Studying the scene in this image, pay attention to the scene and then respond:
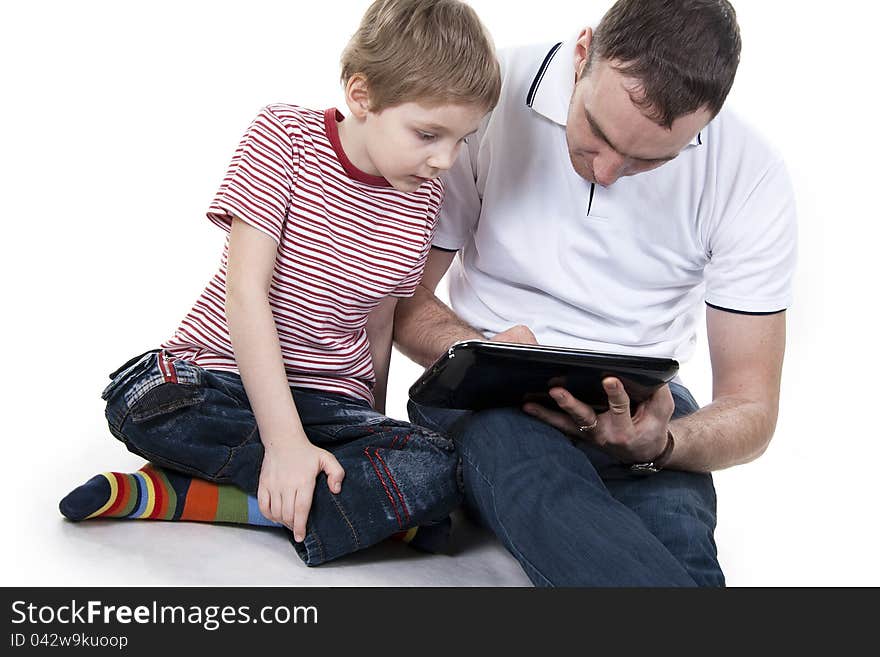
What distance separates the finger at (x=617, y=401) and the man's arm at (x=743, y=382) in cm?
26

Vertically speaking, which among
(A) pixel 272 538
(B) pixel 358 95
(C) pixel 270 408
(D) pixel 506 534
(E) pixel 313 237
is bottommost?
(A) pixel 272 538

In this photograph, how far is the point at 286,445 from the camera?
1635 millimetres

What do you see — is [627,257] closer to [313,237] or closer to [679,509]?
[679,509]

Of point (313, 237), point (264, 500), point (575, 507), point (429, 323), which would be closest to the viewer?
point (575, 507)

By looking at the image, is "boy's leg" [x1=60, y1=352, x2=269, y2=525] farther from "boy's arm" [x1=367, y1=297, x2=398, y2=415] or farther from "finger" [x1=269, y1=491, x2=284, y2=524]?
"boy's arm" [x1=367, y1=297, x2=398, y2=415]

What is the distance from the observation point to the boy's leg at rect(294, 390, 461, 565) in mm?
1640

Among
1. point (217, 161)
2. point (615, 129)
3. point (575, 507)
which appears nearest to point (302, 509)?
point (575, 507)

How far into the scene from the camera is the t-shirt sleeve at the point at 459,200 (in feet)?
6.56

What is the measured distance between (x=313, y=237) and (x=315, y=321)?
14 cm

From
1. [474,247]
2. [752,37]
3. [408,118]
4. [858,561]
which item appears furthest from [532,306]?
[752,37]

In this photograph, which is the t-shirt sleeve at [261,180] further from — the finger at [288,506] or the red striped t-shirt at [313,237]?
the finger at [288,506]

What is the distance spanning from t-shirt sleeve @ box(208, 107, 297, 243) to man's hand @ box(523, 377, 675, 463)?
502mm

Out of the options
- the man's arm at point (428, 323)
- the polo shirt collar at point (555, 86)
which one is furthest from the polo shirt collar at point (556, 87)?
the man's arm at point (428, 323)

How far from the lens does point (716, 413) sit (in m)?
1.89
